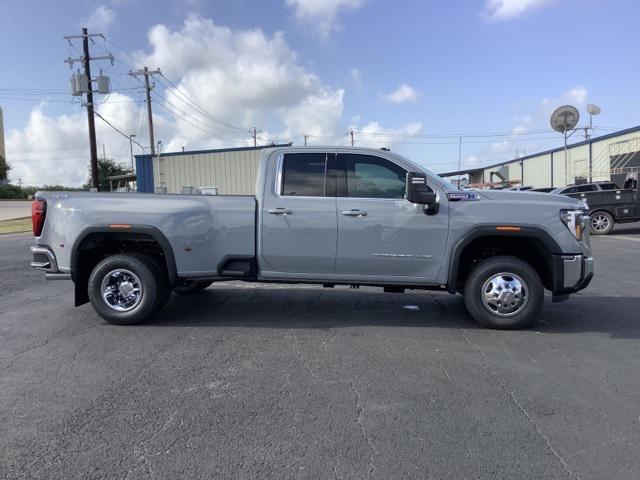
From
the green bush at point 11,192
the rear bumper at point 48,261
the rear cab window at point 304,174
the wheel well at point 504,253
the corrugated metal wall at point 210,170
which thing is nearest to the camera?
the wheel well at point 504,253

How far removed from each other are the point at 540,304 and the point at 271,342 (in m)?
Result: 2.93

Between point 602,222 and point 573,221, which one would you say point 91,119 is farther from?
point 573,221

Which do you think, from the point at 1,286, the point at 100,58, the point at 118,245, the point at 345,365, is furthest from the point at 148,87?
the point at 345,365

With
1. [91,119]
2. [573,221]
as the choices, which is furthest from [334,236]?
[91,119]

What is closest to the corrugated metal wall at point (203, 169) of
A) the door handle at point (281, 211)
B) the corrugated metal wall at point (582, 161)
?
the corrugated metal wall at point (582, 161)

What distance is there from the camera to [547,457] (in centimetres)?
321

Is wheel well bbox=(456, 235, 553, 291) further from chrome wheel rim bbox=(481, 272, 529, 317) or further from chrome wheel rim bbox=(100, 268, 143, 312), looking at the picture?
chrome wheel rim bbox=(100, 268, 143, 312)

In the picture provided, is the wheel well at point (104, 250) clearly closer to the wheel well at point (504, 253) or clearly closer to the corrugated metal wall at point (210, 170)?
the wheel well at point (504, 253)

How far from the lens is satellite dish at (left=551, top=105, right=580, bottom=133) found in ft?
82.7

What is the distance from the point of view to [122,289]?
620 centimetres

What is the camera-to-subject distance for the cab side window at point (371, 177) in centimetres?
595

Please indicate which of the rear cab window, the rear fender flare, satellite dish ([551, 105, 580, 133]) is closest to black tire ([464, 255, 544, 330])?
the rear cab window

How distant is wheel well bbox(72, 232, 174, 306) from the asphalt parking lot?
53 centimetres

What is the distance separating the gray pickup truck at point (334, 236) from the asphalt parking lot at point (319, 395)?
52 cm
